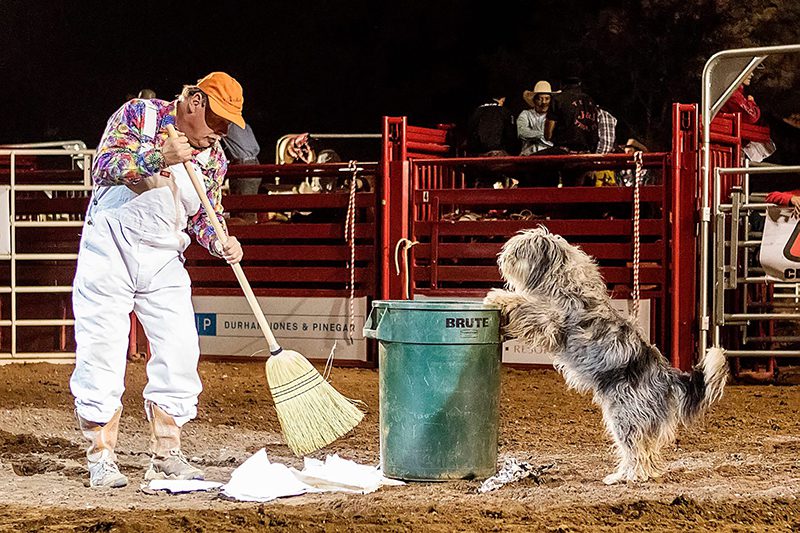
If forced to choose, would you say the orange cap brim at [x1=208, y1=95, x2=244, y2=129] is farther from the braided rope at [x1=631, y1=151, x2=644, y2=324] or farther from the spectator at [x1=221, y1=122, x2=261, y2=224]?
the spectator at [x1=221, y1=122, x2=261, y2=224]

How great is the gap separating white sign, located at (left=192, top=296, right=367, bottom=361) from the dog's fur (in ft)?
16.4

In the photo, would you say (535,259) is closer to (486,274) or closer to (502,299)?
(502,299)

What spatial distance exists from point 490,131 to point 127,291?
631 cm

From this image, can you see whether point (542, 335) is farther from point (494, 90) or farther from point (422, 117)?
point (422, 117)

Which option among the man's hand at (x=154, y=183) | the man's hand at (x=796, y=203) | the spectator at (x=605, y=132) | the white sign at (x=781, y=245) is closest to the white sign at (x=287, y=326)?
the spectator at (x=605, y=132)

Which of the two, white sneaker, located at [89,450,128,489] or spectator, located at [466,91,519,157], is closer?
white sneaker, located at [89,450,128,489]

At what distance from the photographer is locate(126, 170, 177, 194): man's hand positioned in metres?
5.87

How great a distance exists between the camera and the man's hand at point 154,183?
587 centimetres

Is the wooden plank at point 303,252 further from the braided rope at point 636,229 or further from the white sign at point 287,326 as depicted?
Result: the braided rope at point 636,229

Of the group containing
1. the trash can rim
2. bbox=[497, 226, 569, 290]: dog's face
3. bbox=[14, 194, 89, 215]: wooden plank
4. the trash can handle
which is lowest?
the trash can handle

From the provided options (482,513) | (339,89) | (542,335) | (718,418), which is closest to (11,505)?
(482,513)

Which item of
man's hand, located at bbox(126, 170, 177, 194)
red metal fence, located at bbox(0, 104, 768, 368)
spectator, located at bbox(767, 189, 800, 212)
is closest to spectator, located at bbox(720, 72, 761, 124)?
red metal fence, located at bbox(0, 104, 768, 368)

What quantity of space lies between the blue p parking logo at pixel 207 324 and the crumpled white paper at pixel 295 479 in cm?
563

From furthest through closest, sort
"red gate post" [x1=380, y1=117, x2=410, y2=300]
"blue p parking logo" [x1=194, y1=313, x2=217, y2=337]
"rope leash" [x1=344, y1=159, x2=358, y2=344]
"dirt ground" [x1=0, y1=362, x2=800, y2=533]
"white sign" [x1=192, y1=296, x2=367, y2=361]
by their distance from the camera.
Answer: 1. "blue p parking logo" [x1=194, y1=313, x2=217, y2=337]
2. "white sign" [x1=192, y1=296, x2=367, y2=361]
3. "rope leash" [x1=344, y1=159, x2=358, y2=344]
4. "red gate post" [x1=380, y1=117, x2=410, y2=300]
5. "dirt ground" [x1=0, y1=362, x2=800, y2=533]
